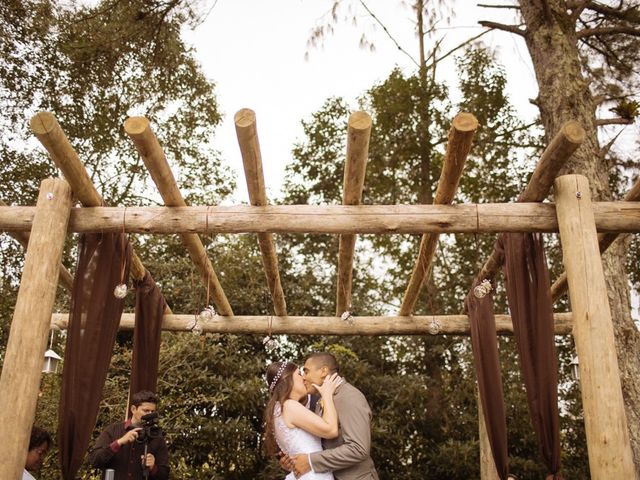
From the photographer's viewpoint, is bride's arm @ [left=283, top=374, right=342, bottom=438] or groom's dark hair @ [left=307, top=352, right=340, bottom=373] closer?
bride's arm @ [left=283, top=374, right=342, bottom=438]

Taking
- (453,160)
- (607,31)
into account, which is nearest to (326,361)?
(453,160)

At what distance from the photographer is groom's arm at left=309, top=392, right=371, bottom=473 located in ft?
9.84

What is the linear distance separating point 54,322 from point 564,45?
5976 mm

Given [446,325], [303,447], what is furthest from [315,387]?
[446,325]

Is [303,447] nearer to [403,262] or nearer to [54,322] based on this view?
[54,322]

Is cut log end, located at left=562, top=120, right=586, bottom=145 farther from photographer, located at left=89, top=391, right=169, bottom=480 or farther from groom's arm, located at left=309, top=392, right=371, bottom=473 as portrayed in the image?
photographer, located at left=89, top=391, right=169, bottom=480

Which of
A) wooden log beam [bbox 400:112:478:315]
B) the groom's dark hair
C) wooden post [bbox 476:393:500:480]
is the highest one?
wooden log beam [bbox 400:112:478:315]

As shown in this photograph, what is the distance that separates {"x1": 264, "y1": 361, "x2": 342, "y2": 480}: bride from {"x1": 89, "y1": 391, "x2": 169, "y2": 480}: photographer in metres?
0.89

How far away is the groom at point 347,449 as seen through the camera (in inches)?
118

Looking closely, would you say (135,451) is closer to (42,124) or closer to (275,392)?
(275,392)

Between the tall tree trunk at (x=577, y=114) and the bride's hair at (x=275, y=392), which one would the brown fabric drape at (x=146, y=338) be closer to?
the bride's hair at (x=275, y=392)

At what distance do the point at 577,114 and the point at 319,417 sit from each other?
4.34 metres

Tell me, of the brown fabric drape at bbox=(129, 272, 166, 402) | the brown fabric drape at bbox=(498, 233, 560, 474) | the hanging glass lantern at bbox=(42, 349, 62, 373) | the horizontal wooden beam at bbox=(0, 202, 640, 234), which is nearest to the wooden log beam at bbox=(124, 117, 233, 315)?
the horizontal wooden beam at bbox=(0, 202, 640, 234)

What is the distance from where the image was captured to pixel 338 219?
3.67 metres
